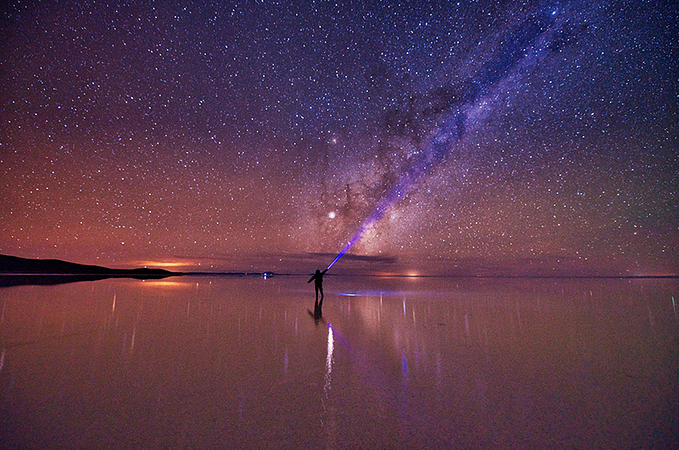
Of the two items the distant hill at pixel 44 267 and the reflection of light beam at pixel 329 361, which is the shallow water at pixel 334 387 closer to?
the reflection of light beam at pixel 329 361

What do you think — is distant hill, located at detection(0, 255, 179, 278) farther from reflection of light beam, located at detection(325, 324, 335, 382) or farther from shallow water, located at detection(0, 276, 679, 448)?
reflection of light beam, located at detection(325, 324, 335, 382)

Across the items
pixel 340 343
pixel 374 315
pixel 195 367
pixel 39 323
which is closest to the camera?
pixel 195 367

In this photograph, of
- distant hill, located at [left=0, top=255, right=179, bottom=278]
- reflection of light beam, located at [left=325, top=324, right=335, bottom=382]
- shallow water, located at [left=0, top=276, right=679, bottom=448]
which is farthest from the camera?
distant hill, located at [left=0, top=255, right=179, bottom=278]

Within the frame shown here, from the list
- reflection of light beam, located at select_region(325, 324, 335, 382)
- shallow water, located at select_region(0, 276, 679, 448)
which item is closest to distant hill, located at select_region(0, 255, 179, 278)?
shallow water, located at select_region(0, 276, 679, 448)

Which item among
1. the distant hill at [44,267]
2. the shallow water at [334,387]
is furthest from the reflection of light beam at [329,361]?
the distant hill at [44,267]

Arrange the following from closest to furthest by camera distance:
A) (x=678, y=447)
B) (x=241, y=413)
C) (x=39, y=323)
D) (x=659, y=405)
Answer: (x=678, y=447)
(x=241, y=413)
(x=659, y=405)
(x=39, y=323)

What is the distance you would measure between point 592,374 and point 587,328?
4957 millimetres

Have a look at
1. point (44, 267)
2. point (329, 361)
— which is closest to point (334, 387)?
point (329, 361)

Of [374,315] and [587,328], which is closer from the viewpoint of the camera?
[587,328]

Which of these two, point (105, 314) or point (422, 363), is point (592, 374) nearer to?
point (422, 363)

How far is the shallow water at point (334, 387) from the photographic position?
315 cm

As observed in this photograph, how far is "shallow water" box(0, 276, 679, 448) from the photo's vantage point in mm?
3148

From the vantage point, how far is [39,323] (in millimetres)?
8742

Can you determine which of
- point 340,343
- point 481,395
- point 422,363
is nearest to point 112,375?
point 340,343
